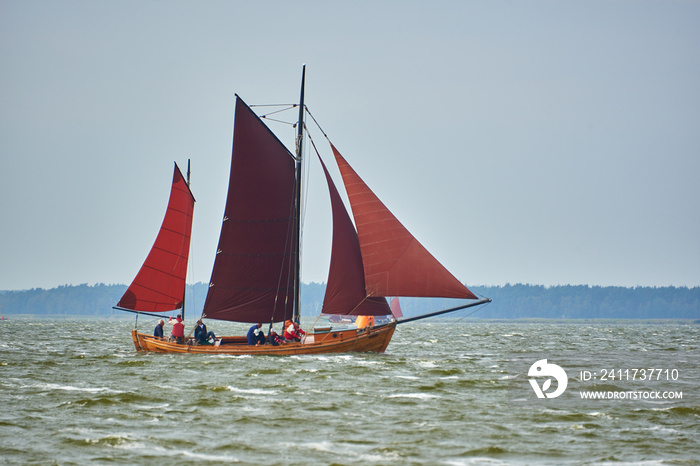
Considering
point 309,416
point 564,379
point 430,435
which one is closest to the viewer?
point 430,435

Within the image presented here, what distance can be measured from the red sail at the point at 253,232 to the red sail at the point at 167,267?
365 centimetres

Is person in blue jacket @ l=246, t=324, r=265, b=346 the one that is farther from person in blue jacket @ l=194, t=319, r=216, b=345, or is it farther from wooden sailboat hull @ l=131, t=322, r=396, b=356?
person in blue jacket @ l=194, t=319, r=216, b=345

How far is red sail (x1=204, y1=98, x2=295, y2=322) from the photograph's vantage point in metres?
37.5

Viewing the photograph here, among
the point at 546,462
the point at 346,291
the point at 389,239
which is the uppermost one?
the point at 389,239

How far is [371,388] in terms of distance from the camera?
994 inches

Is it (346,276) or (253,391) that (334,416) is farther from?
(346,276)

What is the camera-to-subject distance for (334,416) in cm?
1977

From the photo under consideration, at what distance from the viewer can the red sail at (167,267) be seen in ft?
132

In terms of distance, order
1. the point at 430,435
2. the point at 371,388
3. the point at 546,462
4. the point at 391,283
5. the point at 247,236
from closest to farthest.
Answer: the point at 546,462 → the point at 430,435 → the point at 371,388 → the point at 391,283 → the point at 247,236

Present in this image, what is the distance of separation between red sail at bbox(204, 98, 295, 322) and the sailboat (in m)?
0.05

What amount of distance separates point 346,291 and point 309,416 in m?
16.3

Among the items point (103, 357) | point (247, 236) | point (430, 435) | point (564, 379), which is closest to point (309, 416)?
point (430, 435)

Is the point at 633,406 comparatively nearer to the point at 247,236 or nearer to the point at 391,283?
the point at 391,283

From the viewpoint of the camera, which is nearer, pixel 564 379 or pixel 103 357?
pixel 564 379
